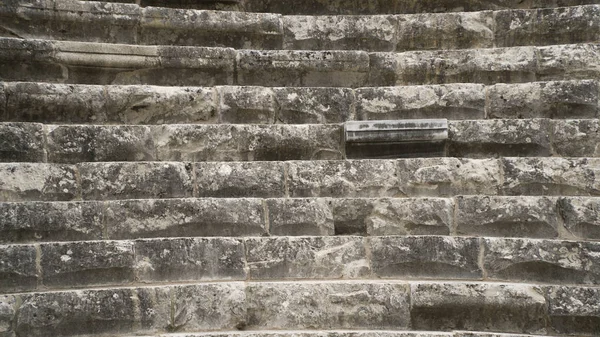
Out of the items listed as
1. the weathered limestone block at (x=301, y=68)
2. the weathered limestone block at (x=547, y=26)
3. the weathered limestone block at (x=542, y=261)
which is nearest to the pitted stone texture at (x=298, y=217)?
the weathered limestone block at (x=542, y=261)

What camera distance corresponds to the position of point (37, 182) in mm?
6328

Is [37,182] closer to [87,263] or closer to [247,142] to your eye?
[87,263]

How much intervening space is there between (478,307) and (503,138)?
5.26ft

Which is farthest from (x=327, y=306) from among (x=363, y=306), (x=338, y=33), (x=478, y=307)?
(x=338, y=33)

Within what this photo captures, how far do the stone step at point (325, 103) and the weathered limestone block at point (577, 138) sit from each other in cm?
28

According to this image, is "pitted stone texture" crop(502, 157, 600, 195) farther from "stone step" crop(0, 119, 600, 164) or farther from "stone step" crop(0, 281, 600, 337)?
"stone step" crop(0, 281, 600, 337)

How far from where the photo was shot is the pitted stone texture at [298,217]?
6.58 meters

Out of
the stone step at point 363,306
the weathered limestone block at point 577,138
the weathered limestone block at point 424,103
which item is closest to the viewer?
the stone step at point 363,306

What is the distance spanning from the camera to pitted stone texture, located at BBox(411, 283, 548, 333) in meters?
6.15

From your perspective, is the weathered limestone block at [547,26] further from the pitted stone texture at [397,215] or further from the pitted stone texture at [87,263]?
the pitted stone texture at [87,263]

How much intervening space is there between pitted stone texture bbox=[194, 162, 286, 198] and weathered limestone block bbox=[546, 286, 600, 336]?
2.24 metres

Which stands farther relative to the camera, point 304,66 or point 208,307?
point 304,66

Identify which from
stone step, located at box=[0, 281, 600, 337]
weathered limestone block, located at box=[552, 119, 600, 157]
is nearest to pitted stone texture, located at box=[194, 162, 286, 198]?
stone step, located at box=[0, 281, 600, 337]

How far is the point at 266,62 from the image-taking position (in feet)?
24.6
